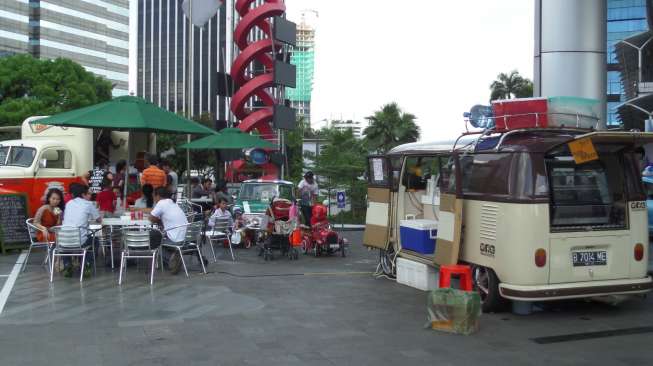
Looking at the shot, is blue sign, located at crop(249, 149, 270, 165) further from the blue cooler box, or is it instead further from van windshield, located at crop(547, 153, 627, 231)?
van windshield, located at crop(547, 153, 627, 231)

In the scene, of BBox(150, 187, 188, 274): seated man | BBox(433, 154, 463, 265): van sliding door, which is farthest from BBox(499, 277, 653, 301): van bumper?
BBox(150, 187, 188, 274): seated man

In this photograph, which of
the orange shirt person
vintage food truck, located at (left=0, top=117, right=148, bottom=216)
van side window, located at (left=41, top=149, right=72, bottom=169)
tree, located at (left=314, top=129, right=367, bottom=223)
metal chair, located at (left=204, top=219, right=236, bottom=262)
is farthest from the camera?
tree, located at (left=314, top=129, right=367, bottom=223)

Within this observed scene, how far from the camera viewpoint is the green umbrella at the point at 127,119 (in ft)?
37.5

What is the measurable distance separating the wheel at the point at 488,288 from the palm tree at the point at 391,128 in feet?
120

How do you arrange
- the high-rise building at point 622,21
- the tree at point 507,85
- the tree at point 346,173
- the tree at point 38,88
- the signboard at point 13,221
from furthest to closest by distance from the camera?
the high-rise building at point 622,21 → the tree at point 507,85 → the tree at point 38,88 → the tree at point 346,173 → the signboard at point 13,221

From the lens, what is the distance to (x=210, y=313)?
821 centimetres

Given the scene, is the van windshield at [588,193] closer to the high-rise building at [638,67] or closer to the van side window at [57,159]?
the van side window at [57,159]

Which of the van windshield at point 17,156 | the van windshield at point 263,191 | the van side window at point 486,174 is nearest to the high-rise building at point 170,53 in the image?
the van windshield at point 263,191

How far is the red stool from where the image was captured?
27.0ft

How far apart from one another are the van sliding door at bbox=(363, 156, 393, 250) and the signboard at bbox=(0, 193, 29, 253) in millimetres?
6849

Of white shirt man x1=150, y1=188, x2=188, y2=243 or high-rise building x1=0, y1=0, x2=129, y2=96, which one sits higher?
high-rise building x1=0, y1=0, x2=129, y2=96

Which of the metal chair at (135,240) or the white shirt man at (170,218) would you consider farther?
the white shirt man at (170,218)

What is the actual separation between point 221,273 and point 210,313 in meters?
3.25

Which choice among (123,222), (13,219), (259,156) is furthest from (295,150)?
(123,222)
